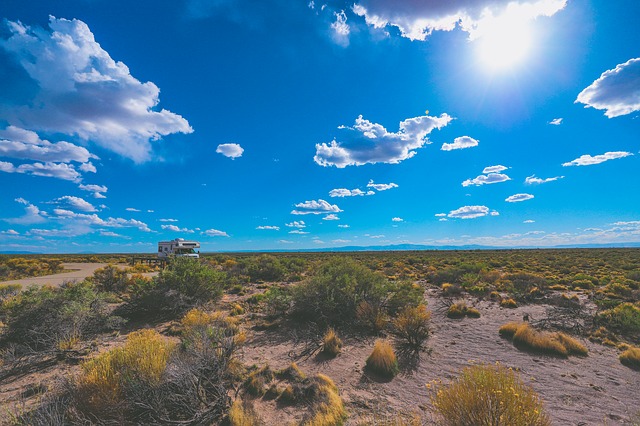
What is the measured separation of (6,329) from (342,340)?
936 centimetres

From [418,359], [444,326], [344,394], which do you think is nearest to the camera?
[344,394]

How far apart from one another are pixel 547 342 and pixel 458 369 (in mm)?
3233

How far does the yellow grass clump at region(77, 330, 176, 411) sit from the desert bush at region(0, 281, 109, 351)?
337 cm

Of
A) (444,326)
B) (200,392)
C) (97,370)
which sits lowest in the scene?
(444,326)

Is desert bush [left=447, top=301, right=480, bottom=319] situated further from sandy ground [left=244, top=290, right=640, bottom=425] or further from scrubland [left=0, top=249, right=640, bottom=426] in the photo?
sandy ground [left=244, top=290, right=640, bottom=425]

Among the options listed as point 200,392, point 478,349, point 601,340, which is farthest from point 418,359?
point 601,340

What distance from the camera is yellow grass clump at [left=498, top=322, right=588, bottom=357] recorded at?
7.36 m

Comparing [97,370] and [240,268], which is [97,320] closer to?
[97,370]

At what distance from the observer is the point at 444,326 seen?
1010 centimetres

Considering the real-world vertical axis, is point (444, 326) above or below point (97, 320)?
below

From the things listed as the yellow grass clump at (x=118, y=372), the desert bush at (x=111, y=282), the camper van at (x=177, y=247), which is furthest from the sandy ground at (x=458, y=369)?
the camper van at (x=177, y=247)

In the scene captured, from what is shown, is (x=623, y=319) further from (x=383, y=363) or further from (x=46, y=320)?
(x=46, y=320)

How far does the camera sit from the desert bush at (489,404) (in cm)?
314

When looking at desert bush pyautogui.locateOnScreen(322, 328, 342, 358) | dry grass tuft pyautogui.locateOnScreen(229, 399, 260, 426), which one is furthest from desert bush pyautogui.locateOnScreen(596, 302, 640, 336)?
dry grass tuft pyautogui.locateOnScreen(229, 399, 260, 426)
